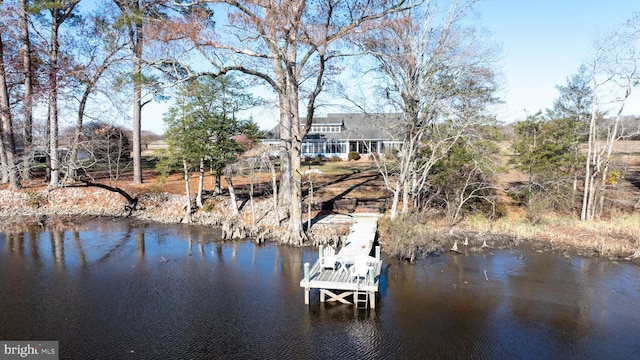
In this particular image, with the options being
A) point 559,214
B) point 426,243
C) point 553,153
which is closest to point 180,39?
point 426,243

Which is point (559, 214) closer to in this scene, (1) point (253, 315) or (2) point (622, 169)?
(2) point (622, 169)

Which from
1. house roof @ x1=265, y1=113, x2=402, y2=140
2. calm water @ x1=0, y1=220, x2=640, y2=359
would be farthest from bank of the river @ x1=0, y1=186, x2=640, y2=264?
house roof @ x1=265, y1=113, x2=402, y2=140

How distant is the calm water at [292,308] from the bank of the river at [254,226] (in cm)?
118

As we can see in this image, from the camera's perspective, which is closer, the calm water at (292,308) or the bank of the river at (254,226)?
the calm water at (292,308)

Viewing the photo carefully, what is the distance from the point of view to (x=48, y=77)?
24.4 metres

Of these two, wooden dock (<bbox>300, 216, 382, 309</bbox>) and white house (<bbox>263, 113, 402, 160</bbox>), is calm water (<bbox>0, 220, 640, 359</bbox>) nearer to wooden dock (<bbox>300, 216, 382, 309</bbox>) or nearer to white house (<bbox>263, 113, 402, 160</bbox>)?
wooden dock (<bbox>300, 216, 382, 309</bbox>)

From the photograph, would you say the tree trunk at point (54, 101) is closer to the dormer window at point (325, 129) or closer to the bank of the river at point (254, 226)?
the bank of the river at point (254, 226)

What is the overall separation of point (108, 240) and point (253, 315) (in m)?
11.1

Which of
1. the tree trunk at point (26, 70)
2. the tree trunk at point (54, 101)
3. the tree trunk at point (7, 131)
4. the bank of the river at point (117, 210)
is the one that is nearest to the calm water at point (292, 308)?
the bank of the river at point (117, 210)

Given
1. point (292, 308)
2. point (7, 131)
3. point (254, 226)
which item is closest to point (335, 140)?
point (254, 226)

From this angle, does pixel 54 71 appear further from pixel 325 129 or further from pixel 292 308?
pixel 325 129

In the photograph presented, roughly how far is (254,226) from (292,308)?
9066 mm

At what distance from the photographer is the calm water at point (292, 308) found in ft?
31.6

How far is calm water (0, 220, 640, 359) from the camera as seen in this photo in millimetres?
9625
